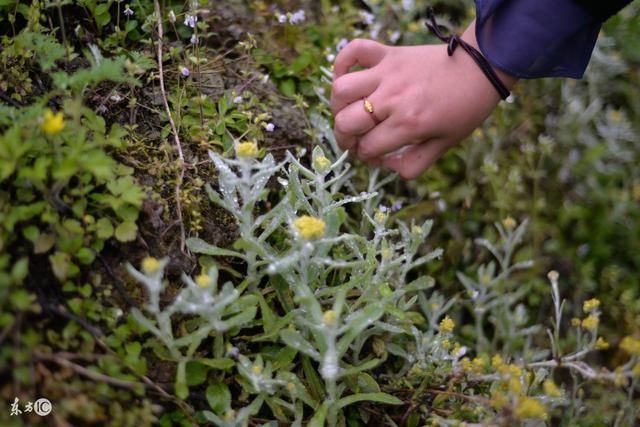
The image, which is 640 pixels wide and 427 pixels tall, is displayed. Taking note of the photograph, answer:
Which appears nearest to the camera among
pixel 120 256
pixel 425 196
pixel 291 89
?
pixel 120 256

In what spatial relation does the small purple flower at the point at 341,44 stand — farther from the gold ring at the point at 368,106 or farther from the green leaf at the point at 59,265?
the green leaf at the point at 59,265

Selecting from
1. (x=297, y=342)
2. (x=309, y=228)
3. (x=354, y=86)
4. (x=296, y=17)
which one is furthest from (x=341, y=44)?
(x=297, y=342)

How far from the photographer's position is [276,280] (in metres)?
1.47

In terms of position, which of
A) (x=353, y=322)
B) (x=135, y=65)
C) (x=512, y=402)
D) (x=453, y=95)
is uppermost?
(x=135, y=65)

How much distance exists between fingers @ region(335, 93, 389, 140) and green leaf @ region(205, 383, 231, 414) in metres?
0.77

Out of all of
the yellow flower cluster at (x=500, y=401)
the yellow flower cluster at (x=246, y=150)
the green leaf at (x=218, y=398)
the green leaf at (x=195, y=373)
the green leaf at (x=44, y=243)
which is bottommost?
the green leaf at (x=218, y=398)

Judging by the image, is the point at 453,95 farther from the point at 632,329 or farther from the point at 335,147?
the point at 632,329

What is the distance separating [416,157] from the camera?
1.78 meters

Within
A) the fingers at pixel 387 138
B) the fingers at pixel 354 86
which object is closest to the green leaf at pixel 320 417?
the fingers at pixel 387 138

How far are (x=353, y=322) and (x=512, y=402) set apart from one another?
0.36 m

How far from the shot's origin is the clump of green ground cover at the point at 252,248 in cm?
122

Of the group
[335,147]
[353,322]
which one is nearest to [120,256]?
[353,322]

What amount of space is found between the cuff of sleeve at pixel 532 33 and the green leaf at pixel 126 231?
0.96 metres

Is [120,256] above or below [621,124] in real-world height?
above
